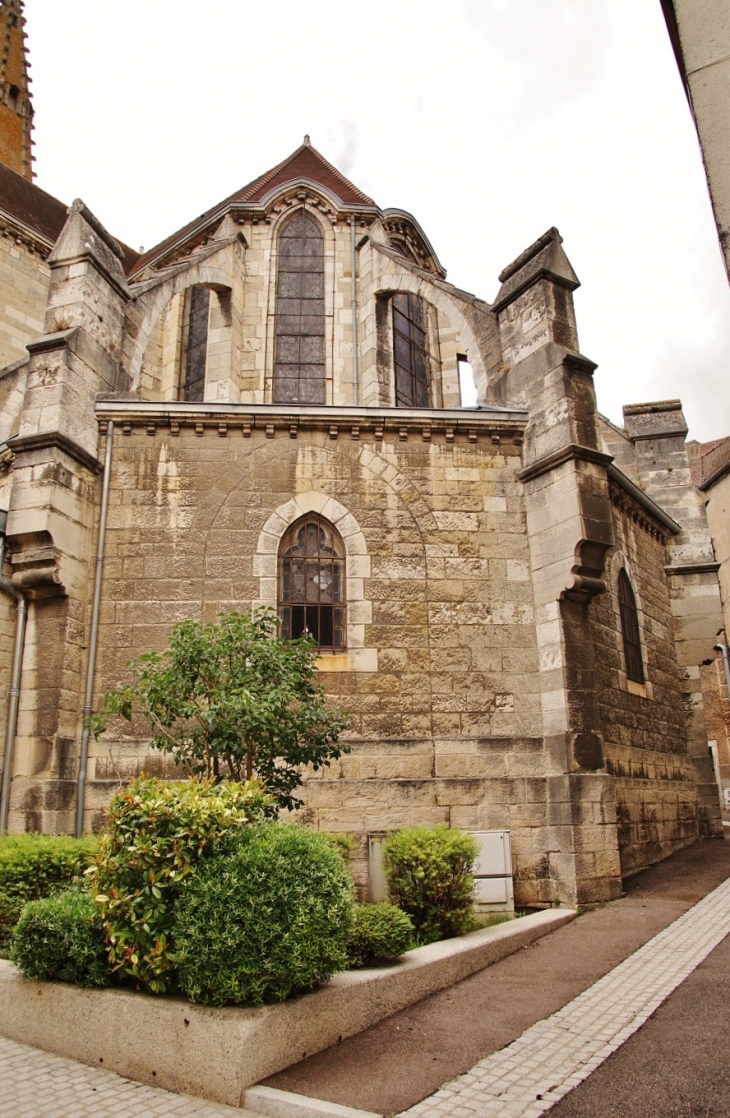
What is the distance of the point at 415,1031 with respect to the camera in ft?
17.2

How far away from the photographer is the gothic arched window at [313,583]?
964 cm

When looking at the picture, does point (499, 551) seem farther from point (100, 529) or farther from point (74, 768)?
point (74, 768)

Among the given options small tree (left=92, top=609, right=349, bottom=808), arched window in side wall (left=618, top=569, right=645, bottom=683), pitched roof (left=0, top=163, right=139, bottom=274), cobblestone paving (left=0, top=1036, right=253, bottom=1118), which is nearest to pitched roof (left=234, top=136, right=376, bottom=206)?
pitched roof (left=0, top=163, right=139, bottom=274)

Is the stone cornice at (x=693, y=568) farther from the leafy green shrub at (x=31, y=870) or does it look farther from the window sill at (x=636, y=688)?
the leafy green shrub at (x=31, y=870)

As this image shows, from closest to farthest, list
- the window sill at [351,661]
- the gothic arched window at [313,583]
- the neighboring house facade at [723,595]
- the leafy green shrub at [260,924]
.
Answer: the leafy green shrub at [260,924] < the window sill at [351,661] < the gothic arched window at [313,583] < the neighboring house facade at [723,595]

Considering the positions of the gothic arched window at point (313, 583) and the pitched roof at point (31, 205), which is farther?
the pitched roof at point (31, 205)

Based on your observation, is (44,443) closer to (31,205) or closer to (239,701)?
(239,701)

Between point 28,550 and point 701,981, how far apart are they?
7.62 metres

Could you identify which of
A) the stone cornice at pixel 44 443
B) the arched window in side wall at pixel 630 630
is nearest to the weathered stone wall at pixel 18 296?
the stone cornice at pixel 44 443

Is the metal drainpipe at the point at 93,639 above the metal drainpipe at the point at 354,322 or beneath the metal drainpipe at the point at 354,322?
beneath

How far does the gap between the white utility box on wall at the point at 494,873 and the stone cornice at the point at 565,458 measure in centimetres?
427

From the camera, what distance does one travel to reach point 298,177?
50.8ft

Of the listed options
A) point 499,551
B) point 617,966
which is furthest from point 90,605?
point 617,966

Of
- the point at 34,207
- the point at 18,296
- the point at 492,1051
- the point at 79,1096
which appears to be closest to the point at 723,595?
the point at 18,296
